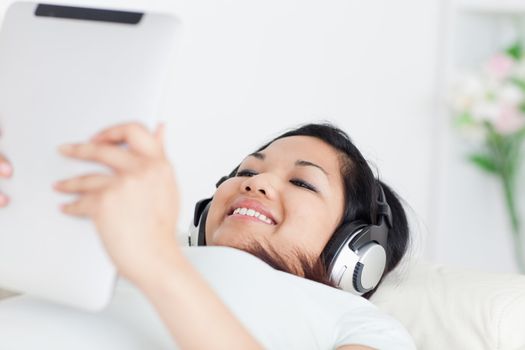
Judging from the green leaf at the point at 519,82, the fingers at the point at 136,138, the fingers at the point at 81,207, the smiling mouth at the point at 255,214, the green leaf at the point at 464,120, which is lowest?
the green leaf at the point at 464,120

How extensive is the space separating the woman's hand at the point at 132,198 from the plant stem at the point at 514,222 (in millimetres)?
2675

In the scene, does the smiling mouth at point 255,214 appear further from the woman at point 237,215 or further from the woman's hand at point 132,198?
the woman's hand at point 132,198

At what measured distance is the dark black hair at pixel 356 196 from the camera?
1607 mm

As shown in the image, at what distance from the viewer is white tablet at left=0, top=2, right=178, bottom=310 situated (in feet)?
3.28

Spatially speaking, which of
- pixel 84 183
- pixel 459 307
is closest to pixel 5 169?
pixel 84 183

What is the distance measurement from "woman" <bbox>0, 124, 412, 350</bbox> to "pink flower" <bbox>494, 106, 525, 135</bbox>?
5.61 feet

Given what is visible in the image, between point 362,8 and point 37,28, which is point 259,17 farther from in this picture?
point 37,28

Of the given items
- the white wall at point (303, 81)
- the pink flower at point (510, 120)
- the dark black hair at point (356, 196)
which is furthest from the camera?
the pink flower at point (510, 120)

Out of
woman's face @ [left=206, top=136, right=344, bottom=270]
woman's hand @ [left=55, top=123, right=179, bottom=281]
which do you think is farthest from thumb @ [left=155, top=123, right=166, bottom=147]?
woman's face @ [left=206, top=136, right=344, bottom=270]

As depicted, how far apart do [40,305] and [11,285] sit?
181mm

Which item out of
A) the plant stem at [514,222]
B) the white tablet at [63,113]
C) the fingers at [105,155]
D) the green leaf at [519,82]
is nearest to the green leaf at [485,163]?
the plant stem at [514,222]

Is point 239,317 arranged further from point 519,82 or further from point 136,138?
point 519,82

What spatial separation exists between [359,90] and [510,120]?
1.84 feet

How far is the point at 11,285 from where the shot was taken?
108 cm
